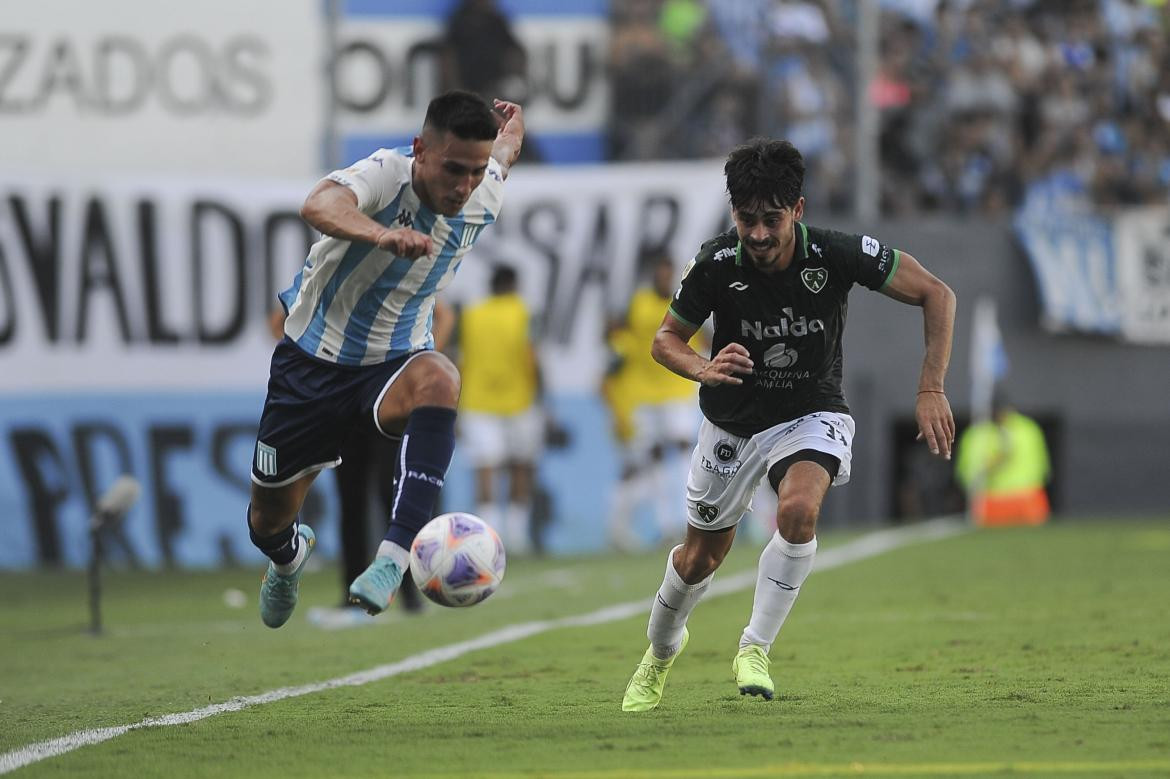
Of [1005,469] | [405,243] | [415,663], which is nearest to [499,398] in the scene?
[1005,469]

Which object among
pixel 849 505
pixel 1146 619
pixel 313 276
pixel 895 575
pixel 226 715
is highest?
pixel 313 276

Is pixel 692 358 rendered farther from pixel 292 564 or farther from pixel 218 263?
pixel 218 263

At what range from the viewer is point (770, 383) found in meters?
Result: 6.98

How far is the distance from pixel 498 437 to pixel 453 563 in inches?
377

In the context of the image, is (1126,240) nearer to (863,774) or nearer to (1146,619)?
(1146,619)

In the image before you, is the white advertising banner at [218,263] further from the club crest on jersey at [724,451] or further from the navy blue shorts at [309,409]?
the club crest on jersey at [724,451]

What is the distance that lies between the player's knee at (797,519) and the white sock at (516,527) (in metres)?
9.64

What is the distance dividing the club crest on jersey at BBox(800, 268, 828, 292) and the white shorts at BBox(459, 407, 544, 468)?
932cm

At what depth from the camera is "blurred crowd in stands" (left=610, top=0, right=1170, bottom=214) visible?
20.8 meters

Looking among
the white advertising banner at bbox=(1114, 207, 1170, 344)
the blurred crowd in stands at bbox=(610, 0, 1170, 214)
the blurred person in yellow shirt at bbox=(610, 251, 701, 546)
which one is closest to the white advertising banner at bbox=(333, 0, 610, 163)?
the blurred person in yellow shirt at bbox=(610, 251, 701, 546)

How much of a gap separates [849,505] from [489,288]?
6.34m

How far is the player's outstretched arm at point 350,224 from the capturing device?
6277mm

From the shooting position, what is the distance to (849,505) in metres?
21.3

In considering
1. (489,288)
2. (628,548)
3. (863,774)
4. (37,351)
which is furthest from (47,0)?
(863,774)
